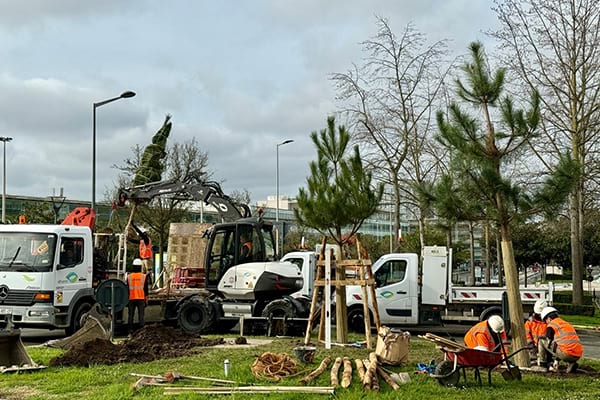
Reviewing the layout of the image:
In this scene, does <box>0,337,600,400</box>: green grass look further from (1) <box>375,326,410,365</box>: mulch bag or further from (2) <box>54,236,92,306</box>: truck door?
(2) <box>54,236,92,306</box>: truck door

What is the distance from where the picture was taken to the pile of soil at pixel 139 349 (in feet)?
40.0

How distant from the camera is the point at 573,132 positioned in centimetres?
2483

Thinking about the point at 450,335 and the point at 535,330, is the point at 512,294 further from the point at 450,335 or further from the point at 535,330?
the point at 450,335

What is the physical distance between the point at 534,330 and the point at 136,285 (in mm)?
9692

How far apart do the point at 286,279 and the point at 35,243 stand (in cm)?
631

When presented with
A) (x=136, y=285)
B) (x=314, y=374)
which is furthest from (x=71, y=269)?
(x=314, y=374)

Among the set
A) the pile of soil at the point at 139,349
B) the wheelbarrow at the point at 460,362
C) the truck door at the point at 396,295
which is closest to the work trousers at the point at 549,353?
the wheelbarrow at the point at 460,362

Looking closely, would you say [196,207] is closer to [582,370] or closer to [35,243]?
[35,243]

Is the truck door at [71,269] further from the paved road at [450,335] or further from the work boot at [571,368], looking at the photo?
the work boot at [571,368]

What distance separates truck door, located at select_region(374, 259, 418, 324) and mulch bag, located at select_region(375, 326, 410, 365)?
25.3ft

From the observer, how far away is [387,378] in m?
10.1

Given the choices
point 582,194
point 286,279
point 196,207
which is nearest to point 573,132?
point 582,194

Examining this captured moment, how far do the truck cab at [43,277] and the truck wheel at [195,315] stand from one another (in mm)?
2408

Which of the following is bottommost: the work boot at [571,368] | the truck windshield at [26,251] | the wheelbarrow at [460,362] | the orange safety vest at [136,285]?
the work boot at [571,368]
